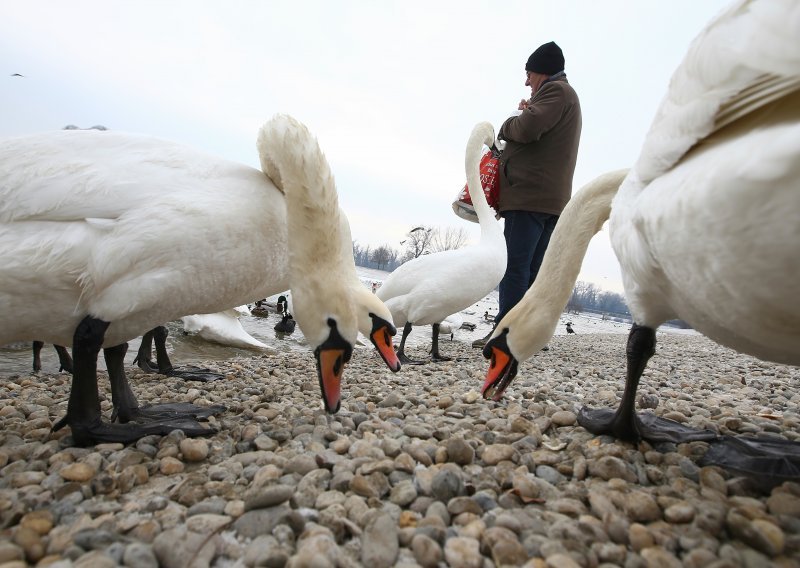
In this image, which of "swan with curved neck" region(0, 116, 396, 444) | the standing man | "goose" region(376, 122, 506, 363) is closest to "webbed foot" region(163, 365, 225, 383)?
"swan with curved neck" region(0, 116, 396, 444)

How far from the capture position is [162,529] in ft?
4.91

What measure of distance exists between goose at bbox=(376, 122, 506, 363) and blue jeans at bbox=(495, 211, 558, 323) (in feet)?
0.65

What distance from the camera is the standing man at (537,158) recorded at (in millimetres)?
5711

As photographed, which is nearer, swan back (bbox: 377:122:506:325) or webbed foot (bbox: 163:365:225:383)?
webbed foot (bbox: 163:365:225:383)

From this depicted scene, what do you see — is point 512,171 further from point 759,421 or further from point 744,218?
point 744,218

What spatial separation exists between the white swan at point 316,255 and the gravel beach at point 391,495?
432 mm

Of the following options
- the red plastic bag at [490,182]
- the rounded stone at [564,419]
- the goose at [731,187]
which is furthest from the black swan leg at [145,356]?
the goose at [731,187]

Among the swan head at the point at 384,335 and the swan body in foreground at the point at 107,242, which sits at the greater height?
the swan body in foreground at the point at 107,242

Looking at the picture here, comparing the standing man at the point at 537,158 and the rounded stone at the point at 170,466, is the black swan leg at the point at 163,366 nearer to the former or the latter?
the rounded stone at the point at 170,466

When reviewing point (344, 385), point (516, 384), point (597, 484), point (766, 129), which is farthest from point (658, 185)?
point (344, 385)

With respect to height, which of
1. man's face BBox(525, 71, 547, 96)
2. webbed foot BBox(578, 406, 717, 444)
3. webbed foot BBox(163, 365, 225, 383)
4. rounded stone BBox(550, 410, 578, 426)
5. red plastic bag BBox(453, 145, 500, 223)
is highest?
man's face BBox(525, 71, 547, 96)

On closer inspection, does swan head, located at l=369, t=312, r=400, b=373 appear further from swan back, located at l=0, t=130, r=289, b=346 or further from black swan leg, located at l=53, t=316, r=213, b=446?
black swan leg, located at l=53, t=316, r=213, b=446

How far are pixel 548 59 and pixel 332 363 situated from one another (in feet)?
17.8

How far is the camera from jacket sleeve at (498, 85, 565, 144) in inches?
222
